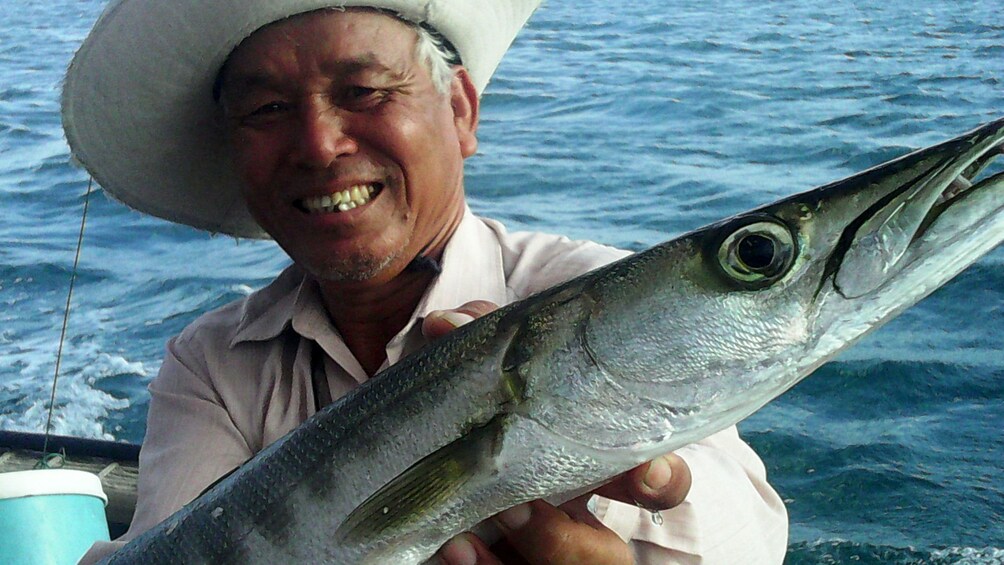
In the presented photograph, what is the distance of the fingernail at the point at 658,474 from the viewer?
1.69 meters

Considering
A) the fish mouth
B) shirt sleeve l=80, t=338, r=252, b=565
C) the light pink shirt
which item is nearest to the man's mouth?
the light pink shirt

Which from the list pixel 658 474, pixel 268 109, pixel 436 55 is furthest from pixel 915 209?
pixel 268 109

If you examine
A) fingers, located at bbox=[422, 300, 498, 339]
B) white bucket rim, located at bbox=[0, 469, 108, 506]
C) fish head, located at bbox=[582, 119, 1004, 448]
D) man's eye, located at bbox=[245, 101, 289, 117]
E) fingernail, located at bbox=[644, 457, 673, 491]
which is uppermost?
fish head, located at bbox=[582, 119, 1004, 448]

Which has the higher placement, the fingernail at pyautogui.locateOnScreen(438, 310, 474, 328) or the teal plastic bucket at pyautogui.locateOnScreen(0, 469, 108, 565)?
the fingernail at pyautogui.locateOnScreen(438, 310, 474, 328)

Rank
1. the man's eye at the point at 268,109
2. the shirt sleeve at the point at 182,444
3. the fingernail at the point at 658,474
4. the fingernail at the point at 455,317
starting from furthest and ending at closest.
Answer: the man's eye at the point at 268,109 < the shirt sleeve at the point at 182,444 < the fingernail at the point at 455,317 < the fingernail at the point at 658,474

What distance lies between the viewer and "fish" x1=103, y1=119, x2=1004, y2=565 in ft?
4.72

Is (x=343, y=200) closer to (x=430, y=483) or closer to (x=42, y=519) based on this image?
(x=430, y=483)

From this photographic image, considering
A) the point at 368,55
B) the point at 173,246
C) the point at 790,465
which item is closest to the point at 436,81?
the point at 368,55

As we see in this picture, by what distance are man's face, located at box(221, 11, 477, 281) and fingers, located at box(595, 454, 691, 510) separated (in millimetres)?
1011

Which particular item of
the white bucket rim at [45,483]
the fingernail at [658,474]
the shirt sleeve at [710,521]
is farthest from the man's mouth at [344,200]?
the white bucket rim at [45,483]

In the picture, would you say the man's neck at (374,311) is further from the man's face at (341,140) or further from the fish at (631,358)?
the fish at (631,358)

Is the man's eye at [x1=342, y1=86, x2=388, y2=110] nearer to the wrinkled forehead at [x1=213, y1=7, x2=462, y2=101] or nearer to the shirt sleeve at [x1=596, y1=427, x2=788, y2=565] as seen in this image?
the wrinkled forehead at [x1=213, y1=7, x2=462, y2=101]

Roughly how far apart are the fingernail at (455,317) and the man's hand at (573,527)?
0.36m

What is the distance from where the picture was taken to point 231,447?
8.13 feet
